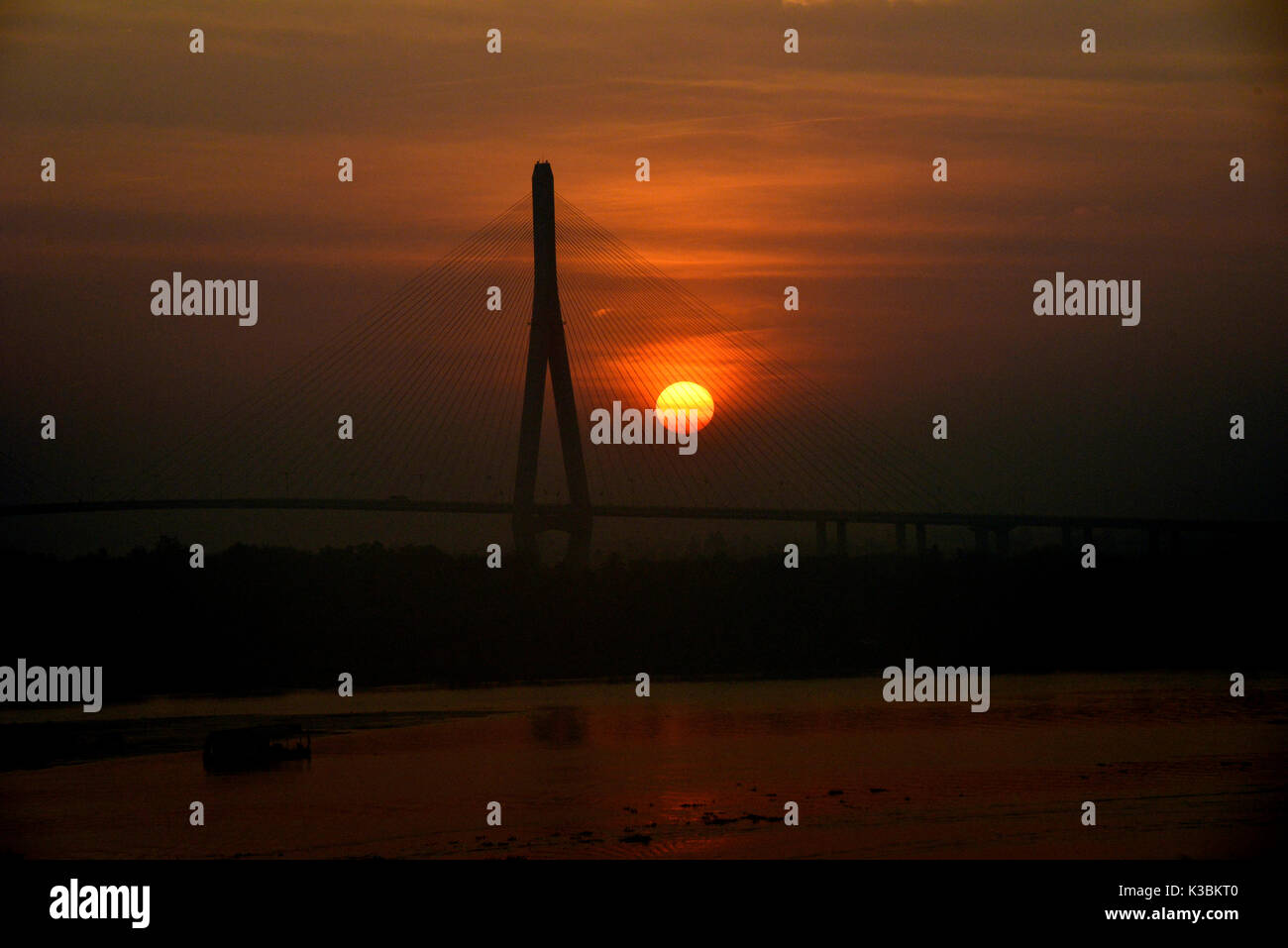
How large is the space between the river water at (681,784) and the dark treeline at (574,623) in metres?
10.1

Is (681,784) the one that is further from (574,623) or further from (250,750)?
(574,623)

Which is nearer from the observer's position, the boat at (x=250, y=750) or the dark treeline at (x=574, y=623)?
the boat at (x=250, y=750)

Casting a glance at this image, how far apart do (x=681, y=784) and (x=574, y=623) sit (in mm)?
26781

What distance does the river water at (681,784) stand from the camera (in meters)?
17.6

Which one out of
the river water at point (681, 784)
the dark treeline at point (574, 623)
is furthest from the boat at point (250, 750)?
the dark treeline at point (574, 623)

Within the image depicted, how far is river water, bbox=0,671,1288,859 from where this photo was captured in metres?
17.6

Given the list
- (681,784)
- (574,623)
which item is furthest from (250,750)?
(574,623)

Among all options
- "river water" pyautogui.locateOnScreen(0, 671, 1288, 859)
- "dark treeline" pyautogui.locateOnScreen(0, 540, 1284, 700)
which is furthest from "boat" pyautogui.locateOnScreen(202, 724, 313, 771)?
"dark treeline" pyautogui.locateOnScreen(0, 540, 1284, 700)

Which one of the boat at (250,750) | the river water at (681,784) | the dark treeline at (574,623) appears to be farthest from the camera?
the dark treeline at (574,623)

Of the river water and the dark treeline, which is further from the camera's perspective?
the dark treeline

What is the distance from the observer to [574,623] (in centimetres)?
4841

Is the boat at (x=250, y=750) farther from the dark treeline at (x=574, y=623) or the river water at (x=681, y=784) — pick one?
the dark treeline at (x=574, y=623)

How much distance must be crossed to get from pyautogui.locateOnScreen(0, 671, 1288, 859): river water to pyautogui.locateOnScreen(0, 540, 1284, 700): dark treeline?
33.3 ft

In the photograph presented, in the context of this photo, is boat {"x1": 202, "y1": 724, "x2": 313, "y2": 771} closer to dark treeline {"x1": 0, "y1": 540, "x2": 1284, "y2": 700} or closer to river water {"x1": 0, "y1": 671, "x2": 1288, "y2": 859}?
river water {"x1": 0, "y1": 671, "x2": 1288, "y2": 859}
